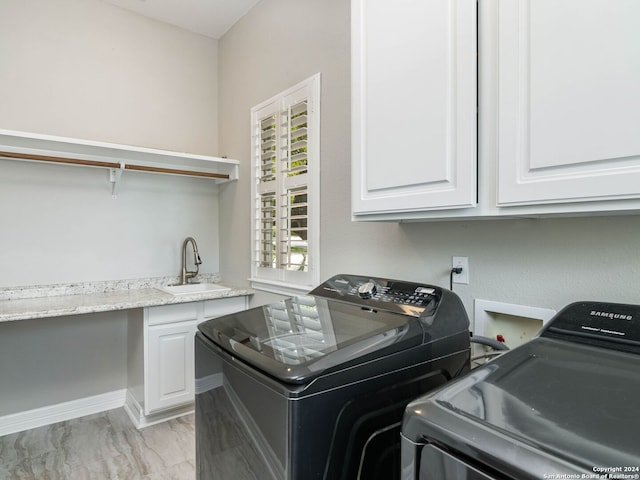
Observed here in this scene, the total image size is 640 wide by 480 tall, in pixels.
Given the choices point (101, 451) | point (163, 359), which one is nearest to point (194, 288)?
point (163, 359)

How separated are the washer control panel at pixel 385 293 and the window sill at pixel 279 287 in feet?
2.25

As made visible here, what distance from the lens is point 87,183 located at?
2715mm

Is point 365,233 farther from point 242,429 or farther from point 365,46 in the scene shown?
point 242,429

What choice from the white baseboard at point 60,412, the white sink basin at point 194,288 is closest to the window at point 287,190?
the white sink basin at point 194,288

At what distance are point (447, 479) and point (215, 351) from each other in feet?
2.61

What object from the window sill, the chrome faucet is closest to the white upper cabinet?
the window sill

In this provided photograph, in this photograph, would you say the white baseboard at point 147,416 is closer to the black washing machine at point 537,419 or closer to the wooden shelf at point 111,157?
the wooden shelf at point 111,157

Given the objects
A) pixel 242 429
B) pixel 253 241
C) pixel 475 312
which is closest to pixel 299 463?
pixel 242 429

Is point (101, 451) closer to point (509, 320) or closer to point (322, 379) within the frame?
point (322, 379)

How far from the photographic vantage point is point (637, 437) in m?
0.53

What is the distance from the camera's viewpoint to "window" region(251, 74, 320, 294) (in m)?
2.19

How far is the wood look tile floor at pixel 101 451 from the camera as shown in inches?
80.5

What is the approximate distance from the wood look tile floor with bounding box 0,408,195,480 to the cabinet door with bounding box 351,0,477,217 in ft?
6.25

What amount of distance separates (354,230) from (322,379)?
1.14 m
